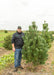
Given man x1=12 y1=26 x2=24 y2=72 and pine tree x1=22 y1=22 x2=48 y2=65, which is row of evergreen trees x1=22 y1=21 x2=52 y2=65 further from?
man x1=12 y1=26 x2=24 y2=72

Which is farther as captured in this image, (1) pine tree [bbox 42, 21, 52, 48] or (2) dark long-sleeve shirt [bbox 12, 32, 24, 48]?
(1) pine tree [bbox 42, 21, 52, 48]

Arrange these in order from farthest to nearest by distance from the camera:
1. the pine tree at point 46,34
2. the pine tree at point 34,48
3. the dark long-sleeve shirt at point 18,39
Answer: the pine tree at point 46,34 → the dark long-sleeve shirt at point 18,39 → the pine tree at point 34,48

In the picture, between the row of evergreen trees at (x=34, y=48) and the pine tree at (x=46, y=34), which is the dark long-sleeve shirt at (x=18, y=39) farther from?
the pine tree at (x=46, y=34)

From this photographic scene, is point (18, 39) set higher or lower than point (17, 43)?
higher

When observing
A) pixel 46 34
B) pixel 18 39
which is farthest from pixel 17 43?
pixel 46 34

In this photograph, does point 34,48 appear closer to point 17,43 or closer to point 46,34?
point 17,43

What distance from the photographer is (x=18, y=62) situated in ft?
22.1

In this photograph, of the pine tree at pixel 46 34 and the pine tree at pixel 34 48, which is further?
the pine tree at pixel 46 34

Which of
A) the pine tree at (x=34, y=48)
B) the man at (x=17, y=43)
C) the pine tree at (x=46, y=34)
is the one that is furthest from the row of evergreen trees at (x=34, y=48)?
the pine tree at (x=46, y=34)

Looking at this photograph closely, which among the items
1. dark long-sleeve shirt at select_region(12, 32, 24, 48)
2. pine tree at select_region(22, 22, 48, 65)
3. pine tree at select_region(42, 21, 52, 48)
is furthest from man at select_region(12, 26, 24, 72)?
pine tree at select_region(42, 21, 52, 48)

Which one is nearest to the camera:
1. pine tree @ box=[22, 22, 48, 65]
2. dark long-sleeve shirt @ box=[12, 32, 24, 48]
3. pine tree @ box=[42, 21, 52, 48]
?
pine tree @ box=[22, 22, 48, 65]

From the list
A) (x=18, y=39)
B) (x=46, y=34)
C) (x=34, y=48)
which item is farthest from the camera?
(x=46, y=34)

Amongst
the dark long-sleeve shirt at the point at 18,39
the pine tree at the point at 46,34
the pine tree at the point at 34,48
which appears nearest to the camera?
the pine tree at the point at 34,48

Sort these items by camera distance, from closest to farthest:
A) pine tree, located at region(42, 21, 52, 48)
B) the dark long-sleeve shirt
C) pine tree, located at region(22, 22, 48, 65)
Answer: pine tree, located at region(22, 22, 48, 65) < the dark long-sleeve shirt < pine tree, located at region(42, 21, 52, 48)
